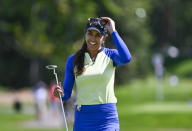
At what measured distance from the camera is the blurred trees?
43.5m

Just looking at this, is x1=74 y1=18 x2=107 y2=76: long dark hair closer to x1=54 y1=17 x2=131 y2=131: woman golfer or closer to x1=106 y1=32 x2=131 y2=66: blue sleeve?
x1=54 y1=17 x2=131 y2=131: woman golfer

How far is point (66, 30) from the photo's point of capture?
4578cm

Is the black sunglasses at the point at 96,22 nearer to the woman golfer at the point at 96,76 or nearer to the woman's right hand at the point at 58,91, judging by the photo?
the woman golfer at the point at 96,76

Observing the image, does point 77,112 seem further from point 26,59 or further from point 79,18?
point 26,59

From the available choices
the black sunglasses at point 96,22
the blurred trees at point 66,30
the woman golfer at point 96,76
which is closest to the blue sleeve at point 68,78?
the woman golfer at point 96,76

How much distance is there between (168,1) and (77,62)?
244ft

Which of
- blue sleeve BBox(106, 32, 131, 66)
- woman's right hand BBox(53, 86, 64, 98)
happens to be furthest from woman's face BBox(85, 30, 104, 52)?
woman's right hand BBox(53, 86, 64, 98)

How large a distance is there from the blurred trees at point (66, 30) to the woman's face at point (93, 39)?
1325 inches

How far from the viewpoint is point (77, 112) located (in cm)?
812

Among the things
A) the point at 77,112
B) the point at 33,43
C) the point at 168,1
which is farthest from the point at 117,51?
the point at 168,1

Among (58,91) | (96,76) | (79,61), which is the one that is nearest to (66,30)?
(58,91)

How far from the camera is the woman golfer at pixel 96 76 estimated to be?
7.96 metres

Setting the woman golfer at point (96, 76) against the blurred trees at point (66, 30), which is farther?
the blurred trees at point (66, 30)

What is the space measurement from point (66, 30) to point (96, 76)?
37.9m
